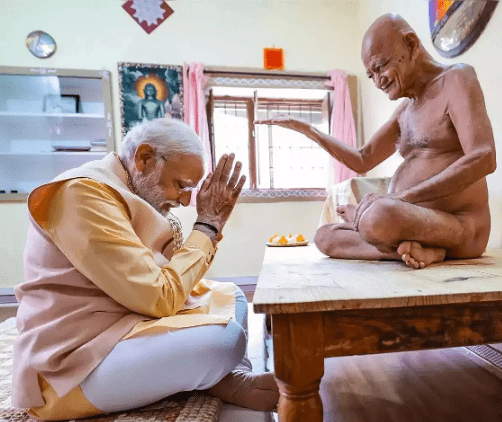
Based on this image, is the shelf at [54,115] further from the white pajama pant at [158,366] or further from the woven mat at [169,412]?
the white pajama pant at [158,366]

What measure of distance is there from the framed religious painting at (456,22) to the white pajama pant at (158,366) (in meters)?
2.08

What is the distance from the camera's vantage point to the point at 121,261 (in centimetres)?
78

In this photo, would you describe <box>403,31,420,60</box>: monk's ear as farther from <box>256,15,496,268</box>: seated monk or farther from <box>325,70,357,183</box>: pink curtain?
<box>325,70,357,183</box>: pink curtain

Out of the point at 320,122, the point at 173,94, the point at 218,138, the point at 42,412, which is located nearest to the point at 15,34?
the point at 173,94

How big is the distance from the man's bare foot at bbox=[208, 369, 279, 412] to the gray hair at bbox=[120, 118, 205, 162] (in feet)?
2.18

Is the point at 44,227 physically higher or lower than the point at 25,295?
higher

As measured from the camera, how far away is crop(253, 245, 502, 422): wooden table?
22.7 inches

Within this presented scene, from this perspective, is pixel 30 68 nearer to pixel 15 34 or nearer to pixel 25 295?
pixel 15 34

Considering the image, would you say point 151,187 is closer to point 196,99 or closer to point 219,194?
point 219,194

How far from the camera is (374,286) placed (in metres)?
0.67

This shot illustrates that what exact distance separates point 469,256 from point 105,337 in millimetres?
1058

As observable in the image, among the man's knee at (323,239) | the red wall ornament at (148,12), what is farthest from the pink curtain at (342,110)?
the man's knee at (323,239)

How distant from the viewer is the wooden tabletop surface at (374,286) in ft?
1.86

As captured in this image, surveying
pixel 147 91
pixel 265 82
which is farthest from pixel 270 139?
pixel 147 91
